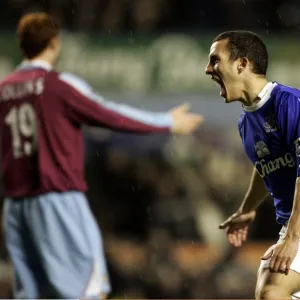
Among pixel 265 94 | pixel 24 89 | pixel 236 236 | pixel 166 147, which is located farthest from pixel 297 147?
pixel 166 147

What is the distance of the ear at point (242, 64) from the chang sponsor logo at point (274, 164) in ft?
1.21

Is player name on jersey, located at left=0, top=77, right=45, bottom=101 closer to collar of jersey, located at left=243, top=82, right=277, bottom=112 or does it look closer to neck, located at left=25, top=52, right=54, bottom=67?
neck, located at left=25, top=52, right=54, bottom=67

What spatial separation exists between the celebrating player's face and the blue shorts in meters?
1.27

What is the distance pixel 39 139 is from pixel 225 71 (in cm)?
133

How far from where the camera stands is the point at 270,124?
3.59 metres

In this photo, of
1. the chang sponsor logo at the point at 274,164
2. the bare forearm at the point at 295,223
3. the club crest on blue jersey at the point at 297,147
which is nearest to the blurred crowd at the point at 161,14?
the chang sponsor logo at the point at 274,164

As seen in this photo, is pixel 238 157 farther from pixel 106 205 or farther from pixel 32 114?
pixel 32 114

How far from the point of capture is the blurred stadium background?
9648 mm

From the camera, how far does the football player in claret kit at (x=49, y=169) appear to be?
456 cm

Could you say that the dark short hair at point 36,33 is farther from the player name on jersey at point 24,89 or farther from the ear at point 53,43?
the player name on jersey at point 24,89

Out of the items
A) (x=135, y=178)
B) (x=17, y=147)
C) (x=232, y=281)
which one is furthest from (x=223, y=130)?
(x=17, y=147)

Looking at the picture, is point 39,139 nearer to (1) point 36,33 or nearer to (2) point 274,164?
(1) point 36,33

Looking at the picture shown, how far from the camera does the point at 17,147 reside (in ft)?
15.3

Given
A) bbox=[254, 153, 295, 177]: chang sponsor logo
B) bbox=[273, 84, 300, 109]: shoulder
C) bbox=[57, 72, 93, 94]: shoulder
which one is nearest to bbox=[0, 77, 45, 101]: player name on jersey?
bbox=[57, 72, 93, 94]: shoulder
